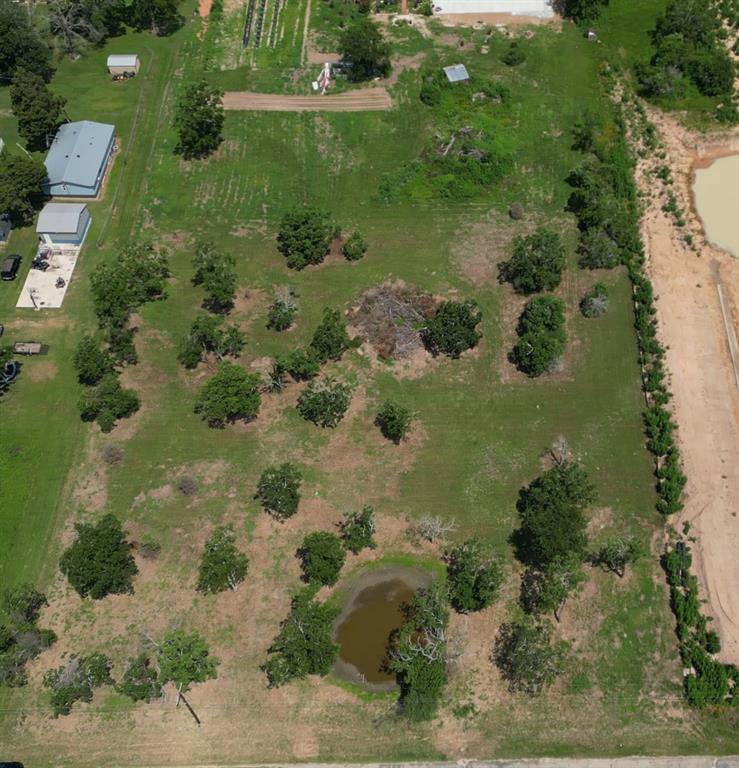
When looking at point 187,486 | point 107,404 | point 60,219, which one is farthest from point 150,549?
point 60,219

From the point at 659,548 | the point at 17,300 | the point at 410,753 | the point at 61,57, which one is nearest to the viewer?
the point at 410,753

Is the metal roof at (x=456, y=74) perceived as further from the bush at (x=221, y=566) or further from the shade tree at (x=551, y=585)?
the bush at (x=221, y=566)

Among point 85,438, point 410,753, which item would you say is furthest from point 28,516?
point 410,753

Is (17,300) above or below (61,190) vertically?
below

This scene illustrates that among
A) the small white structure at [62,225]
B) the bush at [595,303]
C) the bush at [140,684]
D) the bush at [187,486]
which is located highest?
the bush at [595,303]

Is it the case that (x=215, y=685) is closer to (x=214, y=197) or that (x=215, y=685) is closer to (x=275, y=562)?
(x=275, y=562)

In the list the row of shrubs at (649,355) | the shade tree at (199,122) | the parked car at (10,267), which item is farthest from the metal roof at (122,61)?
the row of shrubs at (649,355)
